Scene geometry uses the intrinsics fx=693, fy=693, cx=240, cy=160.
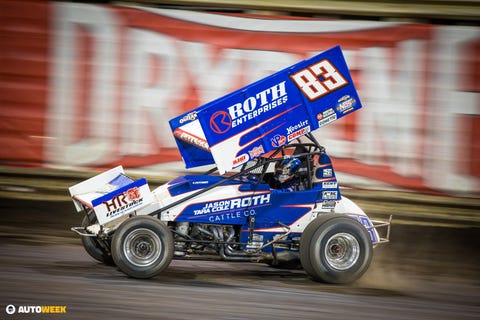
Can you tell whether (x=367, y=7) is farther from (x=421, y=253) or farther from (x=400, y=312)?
(x=400, y=312)

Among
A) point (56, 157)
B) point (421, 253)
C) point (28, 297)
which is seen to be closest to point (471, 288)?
point (421, 253)

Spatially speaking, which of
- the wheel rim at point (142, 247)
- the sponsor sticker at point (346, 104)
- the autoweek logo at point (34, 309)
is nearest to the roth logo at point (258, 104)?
the sponsor sticker at point (346, 104)

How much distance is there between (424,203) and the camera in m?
10.3

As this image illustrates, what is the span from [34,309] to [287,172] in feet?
11.0

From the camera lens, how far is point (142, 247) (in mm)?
7242

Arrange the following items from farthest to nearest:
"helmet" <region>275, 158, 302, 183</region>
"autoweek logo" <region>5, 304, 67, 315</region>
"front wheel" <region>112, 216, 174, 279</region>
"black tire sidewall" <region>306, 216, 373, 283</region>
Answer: "helmet" <region>275, 158, 302, 183</region> → "black tire sidewall" <region>306, 216, 373, 283</region> → "front wheel" <region>112, 216, 174, 279</region> → "autoweek logo" <region>5, 304, 67, 315</region>

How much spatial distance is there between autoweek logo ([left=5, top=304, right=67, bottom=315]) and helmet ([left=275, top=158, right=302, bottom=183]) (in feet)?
10.2

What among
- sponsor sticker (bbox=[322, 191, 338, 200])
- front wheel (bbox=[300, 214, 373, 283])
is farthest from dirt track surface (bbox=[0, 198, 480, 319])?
sponsor sticker (bbox=[322, 191, 338, 200])

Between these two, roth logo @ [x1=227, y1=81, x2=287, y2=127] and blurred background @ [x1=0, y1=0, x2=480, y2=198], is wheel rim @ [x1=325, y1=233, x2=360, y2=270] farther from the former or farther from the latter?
blurred background @ [x1=0, y1=0, x2=480, y2=198]

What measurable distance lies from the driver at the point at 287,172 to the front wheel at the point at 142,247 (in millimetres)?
1603

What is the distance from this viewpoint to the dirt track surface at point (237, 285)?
626 cm

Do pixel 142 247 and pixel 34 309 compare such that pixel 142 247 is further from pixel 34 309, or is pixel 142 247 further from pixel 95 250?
pixel 34 309

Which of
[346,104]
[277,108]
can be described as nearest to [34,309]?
[277,108]

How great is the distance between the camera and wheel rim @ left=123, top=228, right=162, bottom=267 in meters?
7.17
